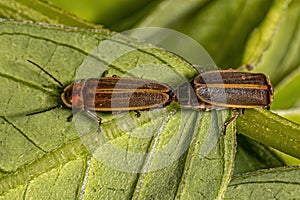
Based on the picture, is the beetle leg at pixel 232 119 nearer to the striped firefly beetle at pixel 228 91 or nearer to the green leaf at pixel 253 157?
the striped firefly beetle at pixel 228 91

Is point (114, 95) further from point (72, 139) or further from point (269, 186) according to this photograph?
point (269, 186)

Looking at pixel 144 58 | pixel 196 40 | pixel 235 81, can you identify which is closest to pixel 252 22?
pixel 196 40

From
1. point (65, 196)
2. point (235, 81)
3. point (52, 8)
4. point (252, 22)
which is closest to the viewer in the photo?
point (65, 196)

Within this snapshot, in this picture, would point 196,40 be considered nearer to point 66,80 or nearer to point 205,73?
point 205,73

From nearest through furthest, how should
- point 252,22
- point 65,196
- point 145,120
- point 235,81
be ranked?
1. point 65,196
2. point 145,120
3. point 235,81
4. point 252,22

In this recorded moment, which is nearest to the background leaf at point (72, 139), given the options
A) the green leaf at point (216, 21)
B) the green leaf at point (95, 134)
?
the green leaf at point (95, 134)

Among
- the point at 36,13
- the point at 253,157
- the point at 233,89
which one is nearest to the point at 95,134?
the point at 233,89
